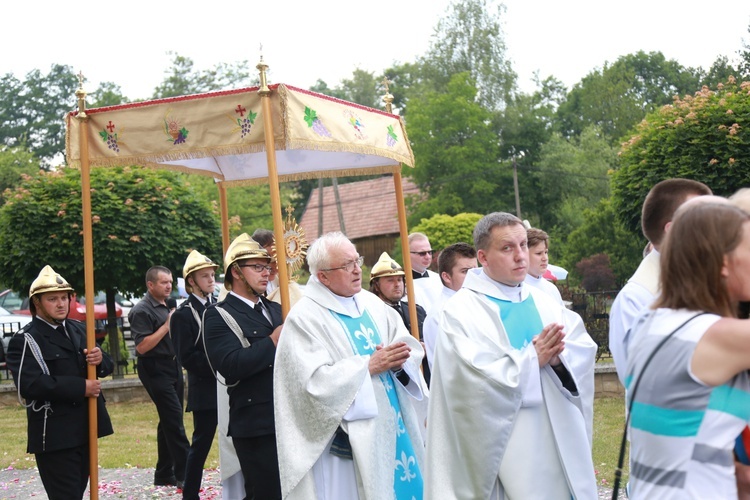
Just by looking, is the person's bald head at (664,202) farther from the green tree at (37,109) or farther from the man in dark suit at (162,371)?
the green tree at (37,109)

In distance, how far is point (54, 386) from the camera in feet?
22.0

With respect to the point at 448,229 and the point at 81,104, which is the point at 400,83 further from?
the point at 81,104

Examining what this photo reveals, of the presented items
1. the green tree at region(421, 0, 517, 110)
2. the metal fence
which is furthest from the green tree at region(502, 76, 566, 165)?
the metal fence

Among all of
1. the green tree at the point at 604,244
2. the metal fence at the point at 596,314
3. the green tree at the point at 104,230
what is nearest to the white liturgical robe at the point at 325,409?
the metal fence at the point at 596,314

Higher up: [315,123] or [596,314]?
[315,123]

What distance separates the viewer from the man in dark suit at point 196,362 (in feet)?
24.7

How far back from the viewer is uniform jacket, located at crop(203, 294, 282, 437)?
19.6 ft

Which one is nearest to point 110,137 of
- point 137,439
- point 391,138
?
point 391,138

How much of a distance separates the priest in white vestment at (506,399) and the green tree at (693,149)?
396 inches

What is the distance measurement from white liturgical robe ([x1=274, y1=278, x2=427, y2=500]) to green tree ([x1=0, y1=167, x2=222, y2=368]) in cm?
994

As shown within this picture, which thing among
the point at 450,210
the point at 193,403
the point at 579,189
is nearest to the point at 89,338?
the point at 193,403

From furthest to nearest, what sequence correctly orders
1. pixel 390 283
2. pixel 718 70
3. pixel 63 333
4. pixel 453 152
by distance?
1. pixel 718 70
2. pixel 453 152
3. pixel 390 283
4. pixel 63 333

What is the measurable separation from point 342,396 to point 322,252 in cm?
86

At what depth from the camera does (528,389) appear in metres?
4.86
